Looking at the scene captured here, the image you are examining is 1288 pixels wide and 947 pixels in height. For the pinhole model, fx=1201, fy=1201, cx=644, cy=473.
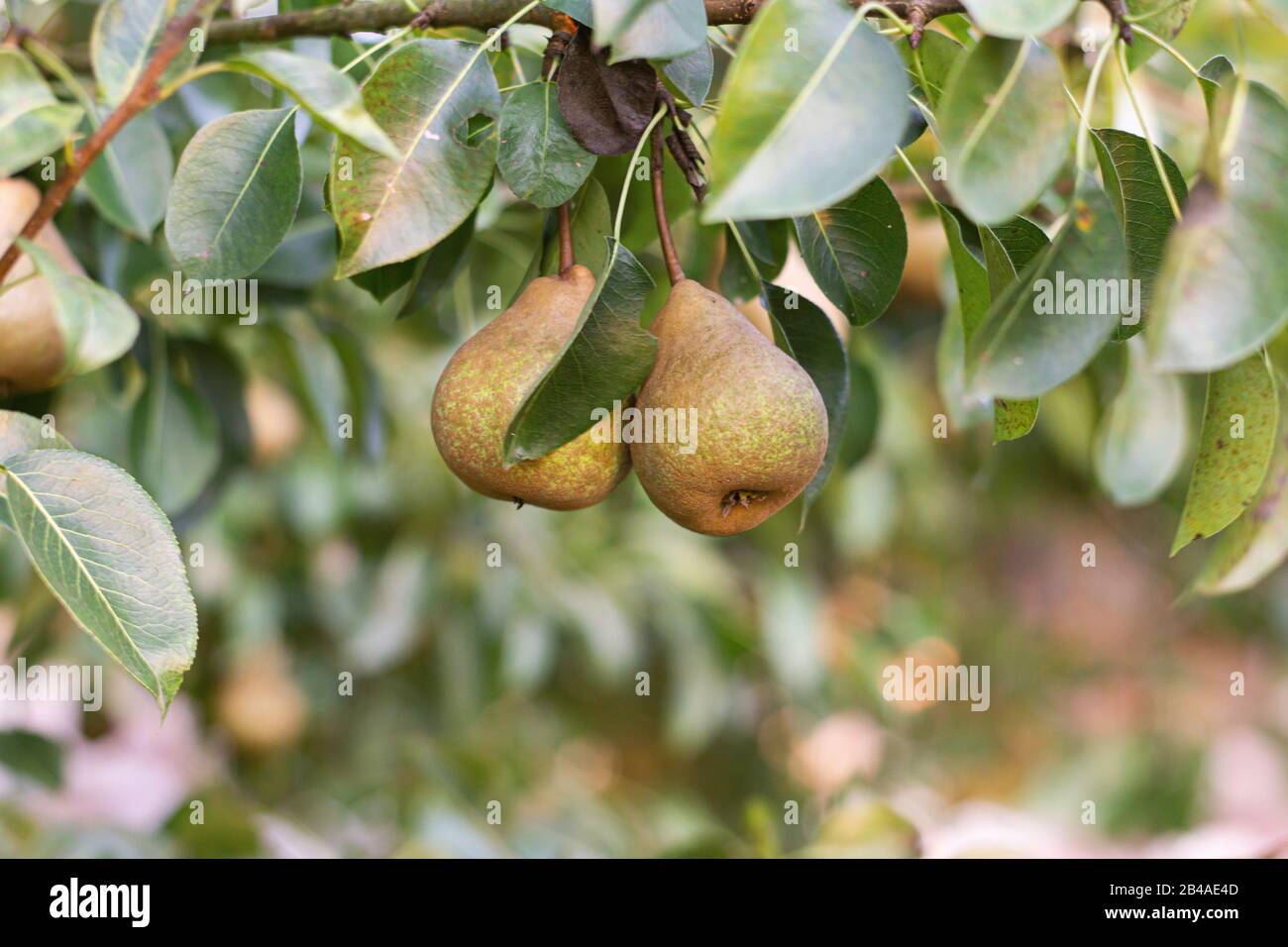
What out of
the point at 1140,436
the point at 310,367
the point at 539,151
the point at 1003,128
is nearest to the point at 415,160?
the point at 539,151

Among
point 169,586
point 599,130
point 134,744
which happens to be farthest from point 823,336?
point 134,744

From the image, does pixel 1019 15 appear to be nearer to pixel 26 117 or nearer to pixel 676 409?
pixel 676 409

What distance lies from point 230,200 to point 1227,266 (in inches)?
20.5

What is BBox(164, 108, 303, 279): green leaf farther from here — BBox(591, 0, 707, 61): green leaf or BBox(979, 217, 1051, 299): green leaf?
BBox(979, 217, 1051, 299): green leaf

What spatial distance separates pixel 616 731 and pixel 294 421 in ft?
4.09

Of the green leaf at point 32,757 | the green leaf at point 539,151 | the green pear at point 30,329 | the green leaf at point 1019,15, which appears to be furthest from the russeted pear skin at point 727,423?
the green leaf at point 32,757

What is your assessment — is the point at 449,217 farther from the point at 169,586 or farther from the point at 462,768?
the point at 462,768

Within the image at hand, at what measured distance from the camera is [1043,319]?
540 mm

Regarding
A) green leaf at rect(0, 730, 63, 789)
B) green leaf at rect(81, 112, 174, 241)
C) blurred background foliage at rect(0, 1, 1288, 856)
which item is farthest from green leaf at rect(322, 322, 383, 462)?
green leaf at rect(0, 730, 63, 789)

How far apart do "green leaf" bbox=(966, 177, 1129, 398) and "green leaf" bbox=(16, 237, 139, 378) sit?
1.45 ft

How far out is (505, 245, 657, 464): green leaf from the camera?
611 mm

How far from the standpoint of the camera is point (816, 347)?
0.79m

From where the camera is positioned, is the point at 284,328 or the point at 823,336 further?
the point at 284,328

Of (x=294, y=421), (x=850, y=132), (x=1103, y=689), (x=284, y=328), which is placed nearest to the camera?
(x=850, y=132)
